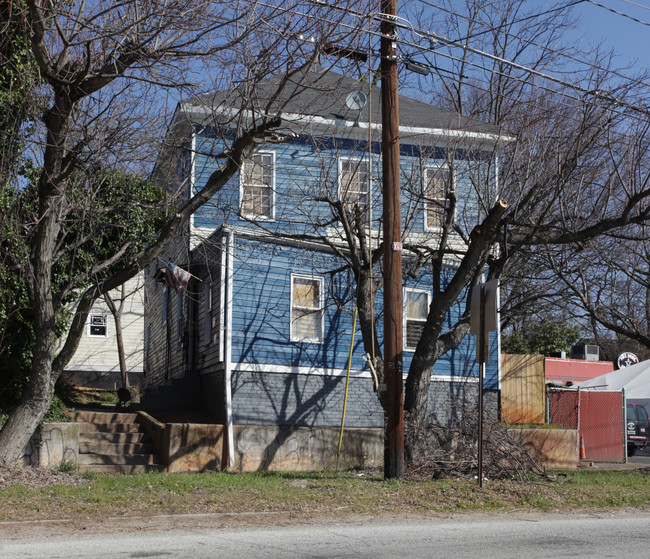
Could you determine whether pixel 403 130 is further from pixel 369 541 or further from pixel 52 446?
pixel 369 541

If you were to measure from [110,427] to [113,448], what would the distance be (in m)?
1.08

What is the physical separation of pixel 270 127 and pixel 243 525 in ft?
19.0

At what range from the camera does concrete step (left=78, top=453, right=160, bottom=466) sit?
1401 centimetres

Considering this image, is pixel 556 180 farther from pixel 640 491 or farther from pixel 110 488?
pixel 110 488

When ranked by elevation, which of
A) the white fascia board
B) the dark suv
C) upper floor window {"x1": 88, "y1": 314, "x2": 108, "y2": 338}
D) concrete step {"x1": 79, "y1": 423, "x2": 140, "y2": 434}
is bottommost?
the dark suv

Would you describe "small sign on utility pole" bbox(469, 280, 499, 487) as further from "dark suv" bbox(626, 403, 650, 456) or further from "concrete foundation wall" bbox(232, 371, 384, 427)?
"dark suv" bbox(626, 403, 650, 456)

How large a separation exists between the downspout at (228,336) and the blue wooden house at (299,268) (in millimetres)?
27

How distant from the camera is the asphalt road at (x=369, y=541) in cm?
683

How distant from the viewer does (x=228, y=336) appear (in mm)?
15938

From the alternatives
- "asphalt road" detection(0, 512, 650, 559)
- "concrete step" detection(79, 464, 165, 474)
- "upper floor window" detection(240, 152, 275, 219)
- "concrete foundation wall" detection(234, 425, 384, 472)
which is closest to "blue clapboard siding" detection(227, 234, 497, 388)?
"upper floor window" detection(240, 152, 275, 219)

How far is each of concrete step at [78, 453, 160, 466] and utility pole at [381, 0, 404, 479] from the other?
5319 mm

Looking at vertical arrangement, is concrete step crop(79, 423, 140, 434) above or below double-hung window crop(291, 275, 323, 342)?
below

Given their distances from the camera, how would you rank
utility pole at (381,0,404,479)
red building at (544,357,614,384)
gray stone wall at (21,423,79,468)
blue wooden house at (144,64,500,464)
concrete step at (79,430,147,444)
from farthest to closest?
red building at (544,357,614,384) < blue wooden house at (144,64,500,464) < concrete step at (79,430,147,444) < gray stone wall at (21,423,79,468) < utility pole at (381,0,404,479)

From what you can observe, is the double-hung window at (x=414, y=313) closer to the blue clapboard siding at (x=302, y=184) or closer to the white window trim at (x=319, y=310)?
the blue clapboard siding at (x=302, y=184)
